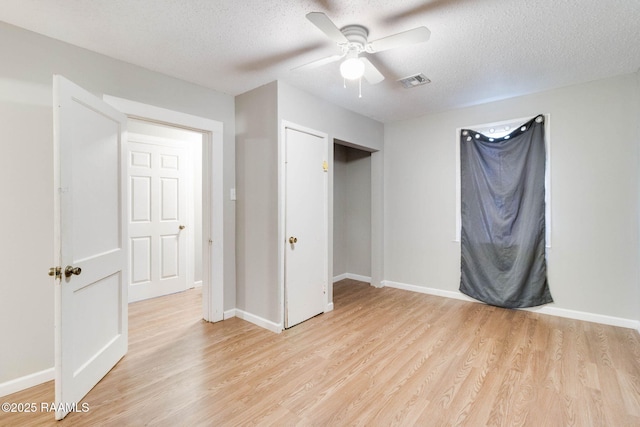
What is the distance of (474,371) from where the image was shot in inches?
89.9

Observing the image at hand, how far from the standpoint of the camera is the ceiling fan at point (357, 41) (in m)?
1.80

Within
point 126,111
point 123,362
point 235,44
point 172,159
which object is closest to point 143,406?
point 123,362

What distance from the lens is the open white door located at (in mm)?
1782

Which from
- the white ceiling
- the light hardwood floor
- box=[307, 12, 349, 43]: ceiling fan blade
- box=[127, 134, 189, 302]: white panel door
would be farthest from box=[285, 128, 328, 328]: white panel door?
box=[127, 134, 189, 302]: white panel door

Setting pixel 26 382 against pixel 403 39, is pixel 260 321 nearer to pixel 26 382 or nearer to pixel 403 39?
pixel 26 382

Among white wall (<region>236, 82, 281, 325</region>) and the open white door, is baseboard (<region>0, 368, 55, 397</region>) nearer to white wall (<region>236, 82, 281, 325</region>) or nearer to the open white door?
the open white door

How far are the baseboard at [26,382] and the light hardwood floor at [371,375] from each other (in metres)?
0.05

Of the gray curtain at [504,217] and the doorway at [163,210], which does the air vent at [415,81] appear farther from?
the doorway at [163,210]

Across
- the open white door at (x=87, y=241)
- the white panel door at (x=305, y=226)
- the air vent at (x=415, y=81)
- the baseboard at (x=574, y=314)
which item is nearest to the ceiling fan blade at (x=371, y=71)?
the air vent at (x=415, y=81)

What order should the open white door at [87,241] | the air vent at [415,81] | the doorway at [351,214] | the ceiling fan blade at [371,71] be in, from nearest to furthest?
1. the open white door at [87,241]
2. the ceiling fan blade at [371,71]
3. the air vent at [415,81]
4. the doorway at [351,214]

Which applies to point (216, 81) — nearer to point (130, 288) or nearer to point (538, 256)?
point (130, 288)

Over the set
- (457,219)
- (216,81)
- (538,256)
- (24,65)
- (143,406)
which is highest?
(216,81)

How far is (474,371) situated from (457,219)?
7.08ft

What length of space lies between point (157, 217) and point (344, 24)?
3.49 meters
